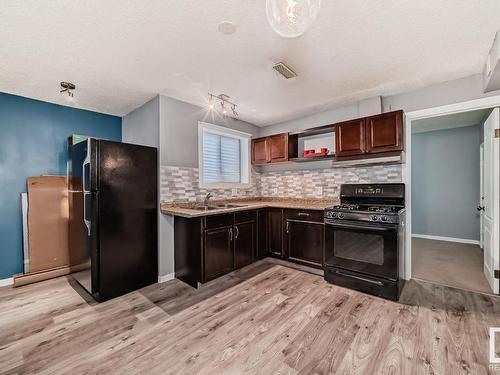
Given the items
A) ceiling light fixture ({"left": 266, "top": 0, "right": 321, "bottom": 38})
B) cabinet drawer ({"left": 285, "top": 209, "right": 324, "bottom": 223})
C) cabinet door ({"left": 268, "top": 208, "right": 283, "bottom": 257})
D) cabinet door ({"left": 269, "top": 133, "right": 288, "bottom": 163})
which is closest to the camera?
ceiling light fixture ({"left": 266, "top": 0, "right": 321, "bottom": 38})

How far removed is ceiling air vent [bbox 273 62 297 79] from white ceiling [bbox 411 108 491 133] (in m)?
3.38

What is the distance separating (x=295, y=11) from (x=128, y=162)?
2390 mm

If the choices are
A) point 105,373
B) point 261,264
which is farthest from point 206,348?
point 261,264

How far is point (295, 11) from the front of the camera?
1.14 m

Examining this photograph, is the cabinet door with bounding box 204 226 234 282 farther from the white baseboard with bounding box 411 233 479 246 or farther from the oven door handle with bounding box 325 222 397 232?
the white baseboard with bounding box 411 233 479 246

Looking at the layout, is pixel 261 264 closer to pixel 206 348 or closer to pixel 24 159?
pixel 206 348

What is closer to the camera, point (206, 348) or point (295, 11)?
point (295, 11)

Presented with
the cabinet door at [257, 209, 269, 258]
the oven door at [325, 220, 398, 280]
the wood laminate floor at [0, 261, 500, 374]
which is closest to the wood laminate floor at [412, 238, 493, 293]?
the wood laminate floor at [0, 261, 500, 374]

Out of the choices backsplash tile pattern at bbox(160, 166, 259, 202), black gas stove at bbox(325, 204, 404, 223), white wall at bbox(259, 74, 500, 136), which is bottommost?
black gas stove at bbox(325, 204, 404, 223)

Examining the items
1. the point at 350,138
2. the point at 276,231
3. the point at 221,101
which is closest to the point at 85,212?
the point at 221,101

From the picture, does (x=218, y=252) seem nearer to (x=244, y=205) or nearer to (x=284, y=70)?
(x=244, y=205)

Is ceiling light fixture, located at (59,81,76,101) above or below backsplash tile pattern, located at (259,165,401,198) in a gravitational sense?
above

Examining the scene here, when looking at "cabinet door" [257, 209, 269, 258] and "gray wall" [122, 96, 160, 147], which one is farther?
"cabinet door" [257, 209, 269, 258]

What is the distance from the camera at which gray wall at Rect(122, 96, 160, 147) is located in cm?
313
